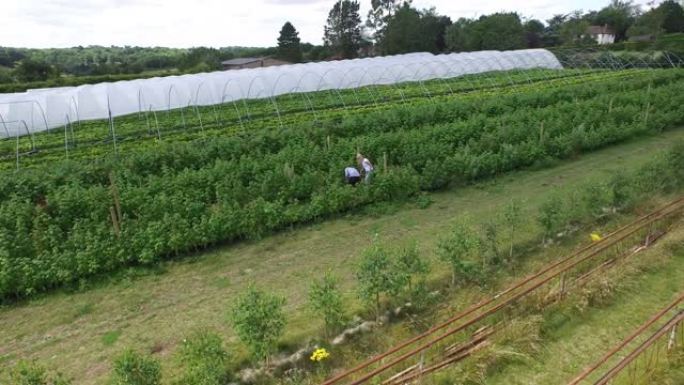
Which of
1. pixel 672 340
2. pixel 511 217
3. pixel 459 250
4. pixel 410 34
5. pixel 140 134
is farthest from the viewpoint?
pixel 410 34

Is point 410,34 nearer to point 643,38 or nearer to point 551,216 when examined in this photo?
point 643,38

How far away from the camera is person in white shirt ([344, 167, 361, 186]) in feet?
36.4

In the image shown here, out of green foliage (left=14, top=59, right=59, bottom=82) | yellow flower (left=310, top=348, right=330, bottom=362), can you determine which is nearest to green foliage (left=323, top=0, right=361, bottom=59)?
green foliage (left=14, top=59, right=59, bottom=82)

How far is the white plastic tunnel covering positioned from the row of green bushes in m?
8.71

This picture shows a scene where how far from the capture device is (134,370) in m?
4.52

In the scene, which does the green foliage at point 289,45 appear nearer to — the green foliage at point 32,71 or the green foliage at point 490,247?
the green foliage at point 32,71

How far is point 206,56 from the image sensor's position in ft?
203

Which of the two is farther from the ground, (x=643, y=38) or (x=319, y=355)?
(x=643, y=38)

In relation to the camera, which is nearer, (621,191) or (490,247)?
(490,247)

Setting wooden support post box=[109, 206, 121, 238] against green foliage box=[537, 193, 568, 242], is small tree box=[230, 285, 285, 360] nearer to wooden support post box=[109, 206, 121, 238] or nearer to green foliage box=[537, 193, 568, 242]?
wooden support post box=[109, 206, 121, 238]

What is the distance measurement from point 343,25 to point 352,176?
2697 inches

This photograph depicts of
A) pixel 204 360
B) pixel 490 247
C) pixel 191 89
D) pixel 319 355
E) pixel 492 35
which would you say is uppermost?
pixel 492 35

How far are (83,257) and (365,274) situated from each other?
192 inches

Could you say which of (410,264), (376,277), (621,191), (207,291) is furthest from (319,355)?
(621,191)
